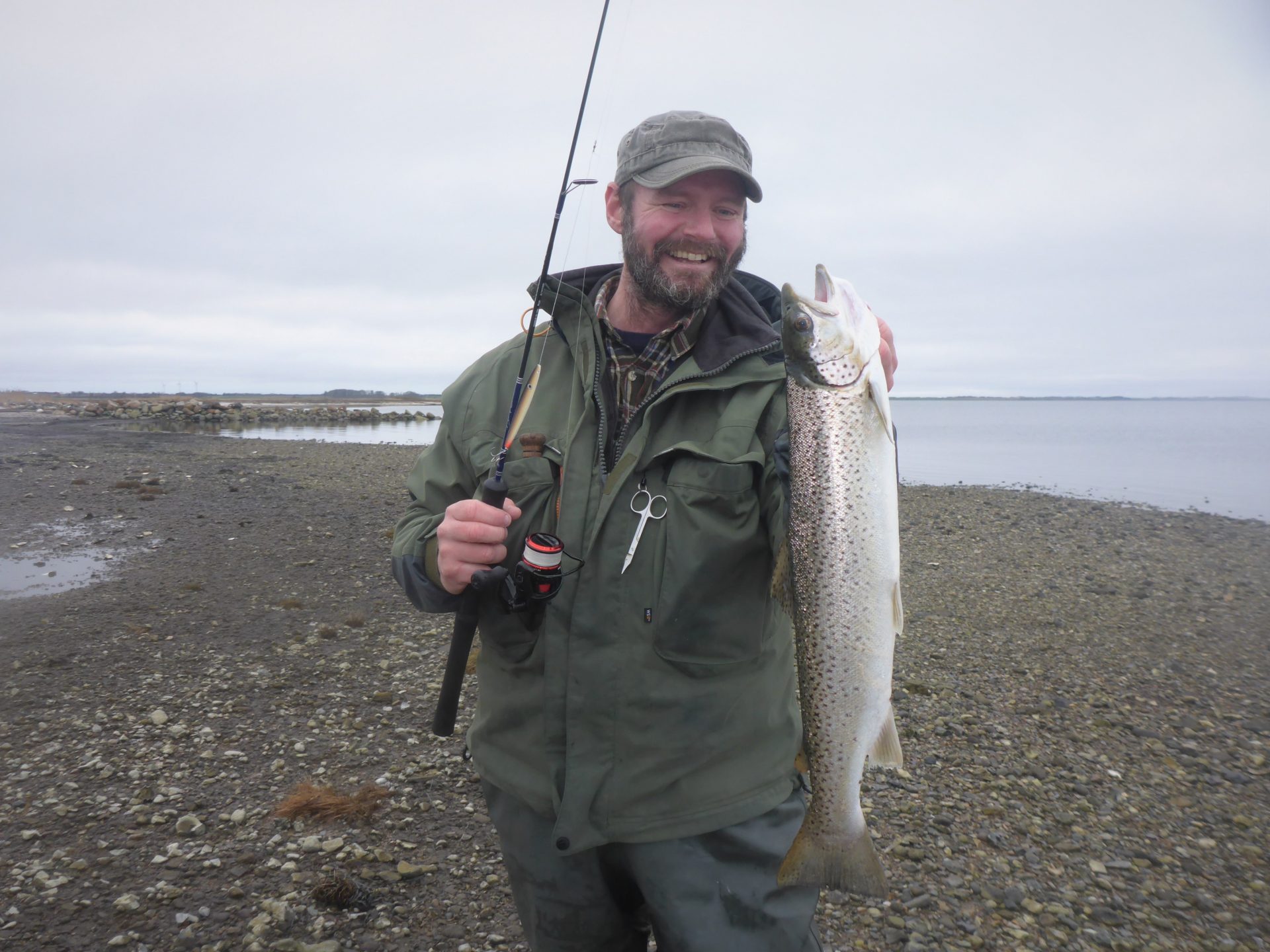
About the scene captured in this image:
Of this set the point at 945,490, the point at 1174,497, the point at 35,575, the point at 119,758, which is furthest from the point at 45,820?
the point at 1174,497

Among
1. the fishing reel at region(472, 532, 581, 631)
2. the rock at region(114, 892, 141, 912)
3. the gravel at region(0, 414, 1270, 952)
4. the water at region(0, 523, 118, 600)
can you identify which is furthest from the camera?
the water at region(0, 523, 118, 600)

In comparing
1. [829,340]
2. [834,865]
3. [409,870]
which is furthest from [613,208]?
[409,870]

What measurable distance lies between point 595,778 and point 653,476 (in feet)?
3.23

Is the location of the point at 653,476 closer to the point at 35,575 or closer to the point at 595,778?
the point at 595,778

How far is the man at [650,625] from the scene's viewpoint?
2340 millimetres

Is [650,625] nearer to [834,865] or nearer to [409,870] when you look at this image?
[834,865]

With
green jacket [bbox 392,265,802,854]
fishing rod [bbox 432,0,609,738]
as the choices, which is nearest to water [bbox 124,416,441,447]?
fishing rod [bbox 432,0,609,738]

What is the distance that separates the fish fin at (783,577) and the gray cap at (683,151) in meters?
1.41

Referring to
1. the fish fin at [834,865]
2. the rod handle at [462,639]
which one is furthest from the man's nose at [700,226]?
the fish fin at [834,865]

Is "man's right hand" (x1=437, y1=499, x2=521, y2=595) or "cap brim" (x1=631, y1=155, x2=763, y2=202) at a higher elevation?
"cap brim" (x1=631, y1=155, x2=763, y2=202)

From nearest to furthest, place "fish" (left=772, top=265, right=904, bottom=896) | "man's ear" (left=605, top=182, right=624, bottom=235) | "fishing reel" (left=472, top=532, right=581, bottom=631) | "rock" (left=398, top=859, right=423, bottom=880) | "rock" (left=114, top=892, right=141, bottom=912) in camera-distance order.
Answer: "fishing reel" (left=472, top=532, right=581, bottom=631) → "fish" (left=772, top=265, right=904, bottom=896) → "man's ear" (left=605, top=182, right=624, bottom=235) → "rock" (left=114, top=892, right=141, bottom=912) → "rock" (left=398, top=859, right=423, bottom=880)

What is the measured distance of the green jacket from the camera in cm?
235

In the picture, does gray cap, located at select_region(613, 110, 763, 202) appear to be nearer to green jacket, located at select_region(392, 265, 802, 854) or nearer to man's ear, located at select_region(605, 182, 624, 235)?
man's ear, located at select_region(605, 182, 624, 235)

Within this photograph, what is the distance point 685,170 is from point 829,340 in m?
0.85
